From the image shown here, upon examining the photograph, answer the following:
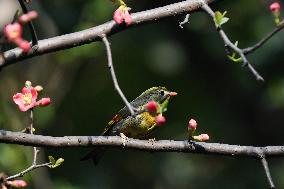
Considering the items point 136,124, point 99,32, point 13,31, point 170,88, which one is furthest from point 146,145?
point 170,88

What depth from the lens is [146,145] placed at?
2.98 m

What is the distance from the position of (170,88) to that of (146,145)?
5.48 meters

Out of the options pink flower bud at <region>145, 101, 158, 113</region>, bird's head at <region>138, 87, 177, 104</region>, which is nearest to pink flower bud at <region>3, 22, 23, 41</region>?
pink flower bud at <region>145, 101, 158, 113</region>

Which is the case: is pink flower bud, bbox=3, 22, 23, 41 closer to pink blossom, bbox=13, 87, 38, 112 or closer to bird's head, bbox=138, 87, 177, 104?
pink blossom, bbox=13, 87, 38, 112

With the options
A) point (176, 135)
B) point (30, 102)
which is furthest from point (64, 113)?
point (30, 102)

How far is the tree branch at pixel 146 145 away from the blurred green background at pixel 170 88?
4.48 m

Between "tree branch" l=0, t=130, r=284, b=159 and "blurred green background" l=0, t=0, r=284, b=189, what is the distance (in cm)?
448

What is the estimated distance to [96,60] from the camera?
8.60 metres

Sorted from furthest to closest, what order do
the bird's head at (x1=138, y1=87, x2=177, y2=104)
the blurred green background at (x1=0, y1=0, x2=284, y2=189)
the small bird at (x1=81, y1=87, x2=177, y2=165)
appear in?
the blurred green background at (x1=0, y1=0, x2=284, y2=189), the bird's head at (x1=138, y1=87, x2=177, y2=104), the small bird at (x1=81, y1=87, x2=177, y2=165)

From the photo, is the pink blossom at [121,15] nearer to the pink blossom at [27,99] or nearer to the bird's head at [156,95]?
the pink blossom at [27,99]

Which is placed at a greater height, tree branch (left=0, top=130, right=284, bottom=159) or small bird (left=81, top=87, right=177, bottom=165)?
tree branch (left=0, top=130, right=284, bottom=159)

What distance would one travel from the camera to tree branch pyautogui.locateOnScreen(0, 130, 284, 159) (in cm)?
273

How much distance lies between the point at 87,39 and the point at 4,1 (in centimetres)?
616

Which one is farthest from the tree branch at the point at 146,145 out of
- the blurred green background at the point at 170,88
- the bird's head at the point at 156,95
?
the blurred green background at the point at 170,88
